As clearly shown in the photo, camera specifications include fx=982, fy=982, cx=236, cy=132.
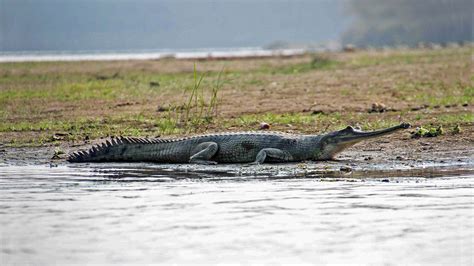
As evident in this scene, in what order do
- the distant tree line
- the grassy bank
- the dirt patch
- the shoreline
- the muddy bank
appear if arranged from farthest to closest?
1. the distant tree line
2. the shoreline
3. the grassy bank
4. the dirt patch
5. the muddy bank

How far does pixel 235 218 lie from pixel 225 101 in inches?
341

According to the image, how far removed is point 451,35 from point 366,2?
21.4m

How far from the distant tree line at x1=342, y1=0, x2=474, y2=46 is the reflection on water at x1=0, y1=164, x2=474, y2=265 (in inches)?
3438

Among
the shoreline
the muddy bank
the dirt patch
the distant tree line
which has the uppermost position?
the distant tree line

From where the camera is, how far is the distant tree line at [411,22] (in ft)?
→ 326

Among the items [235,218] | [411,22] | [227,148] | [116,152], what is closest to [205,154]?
[227,148]

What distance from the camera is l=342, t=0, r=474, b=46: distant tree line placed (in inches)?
3910

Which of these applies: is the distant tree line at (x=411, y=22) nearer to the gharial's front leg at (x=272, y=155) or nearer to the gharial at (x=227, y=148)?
the gharial at (x=227, y=148)

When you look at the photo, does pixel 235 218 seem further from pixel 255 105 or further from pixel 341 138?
pixel 255 105

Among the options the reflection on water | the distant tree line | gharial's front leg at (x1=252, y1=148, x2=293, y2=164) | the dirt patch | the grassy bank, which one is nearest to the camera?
the reflection on water

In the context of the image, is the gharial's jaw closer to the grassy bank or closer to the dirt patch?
the dirt patch

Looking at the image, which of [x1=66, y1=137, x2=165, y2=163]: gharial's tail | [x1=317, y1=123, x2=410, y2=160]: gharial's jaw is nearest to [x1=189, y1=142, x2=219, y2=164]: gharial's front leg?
[x1=66, y1=137, x2=165, y2=163]: gharial's tail

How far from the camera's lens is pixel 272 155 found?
10195mm

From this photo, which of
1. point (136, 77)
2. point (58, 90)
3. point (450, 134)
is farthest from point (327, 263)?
point (136, 77)
